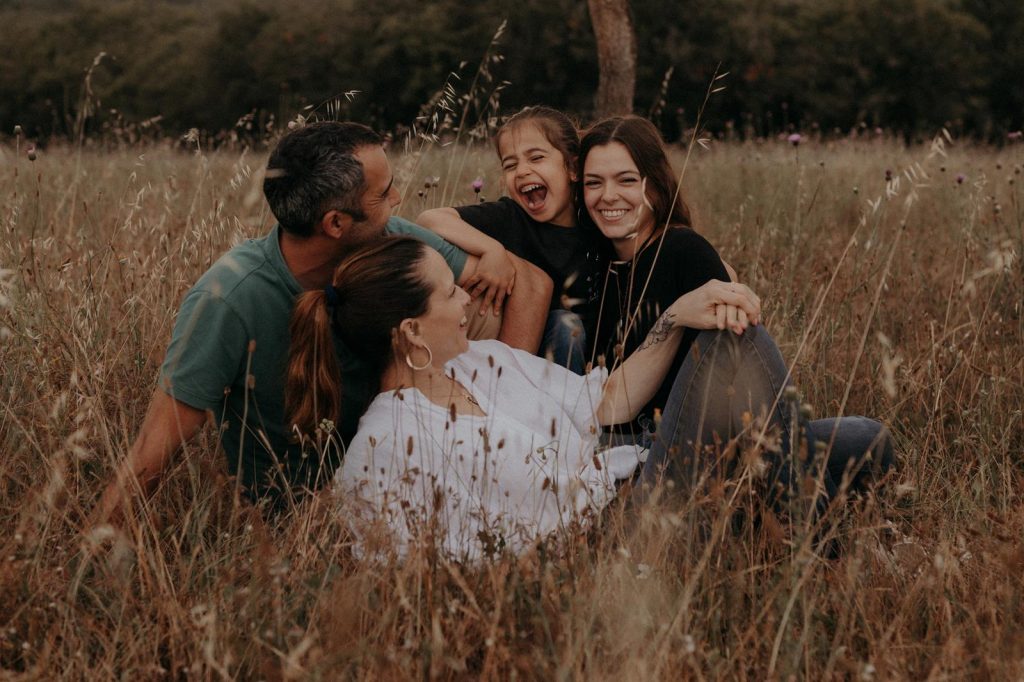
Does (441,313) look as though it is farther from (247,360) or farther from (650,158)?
(650,158)

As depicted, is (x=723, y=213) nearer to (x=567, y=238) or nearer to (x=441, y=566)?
(x=567, y=238)

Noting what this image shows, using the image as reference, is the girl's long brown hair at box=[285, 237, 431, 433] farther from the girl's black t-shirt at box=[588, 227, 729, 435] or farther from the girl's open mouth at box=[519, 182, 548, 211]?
the girl's open mouth at box=[519, 182, 548, 211]

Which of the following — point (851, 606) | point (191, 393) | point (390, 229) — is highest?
point (390, 229)

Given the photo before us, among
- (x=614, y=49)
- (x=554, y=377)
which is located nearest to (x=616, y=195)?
(x=554, y=377)

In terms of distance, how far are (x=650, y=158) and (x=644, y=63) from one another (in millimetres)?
18953

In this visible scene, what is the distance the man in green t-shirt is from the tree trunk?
6076mm

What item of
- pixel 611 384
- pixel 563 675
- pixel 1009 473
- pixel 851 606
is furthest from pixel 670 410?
pixel 563 675

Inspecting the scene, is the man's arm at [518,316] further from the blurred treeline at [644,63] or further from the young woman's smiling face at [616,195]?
the blurred treeline at [644,63]

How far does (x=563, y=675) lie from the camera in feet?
5.09

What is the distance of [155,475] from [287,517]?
358 mm

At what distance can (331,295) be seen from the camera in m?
2.59

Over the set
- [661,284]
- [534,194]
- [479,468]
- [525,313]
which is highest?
[534,194]

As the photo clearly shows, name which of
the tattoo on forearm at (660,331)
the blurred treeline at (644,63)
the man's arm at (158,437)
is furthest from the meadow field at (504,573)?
the blurred treeline at (644,63)

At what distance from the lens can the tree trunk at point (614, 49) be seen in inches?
337
